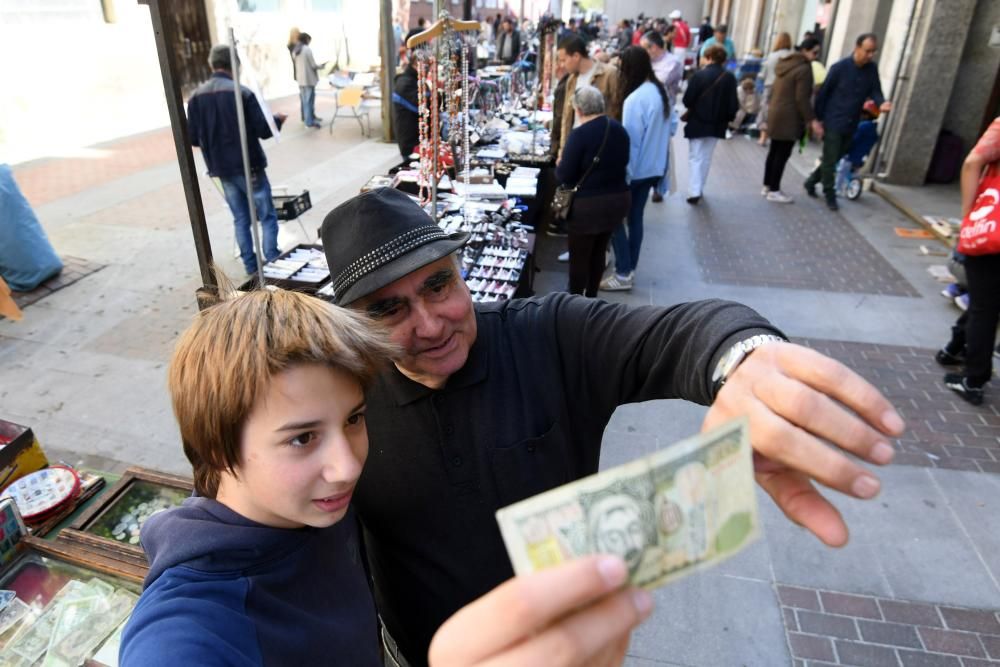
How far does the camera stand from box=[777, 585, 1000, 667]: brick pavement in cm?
287

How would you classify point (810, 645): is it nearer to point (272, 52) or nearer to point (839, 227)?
point (839, 227)

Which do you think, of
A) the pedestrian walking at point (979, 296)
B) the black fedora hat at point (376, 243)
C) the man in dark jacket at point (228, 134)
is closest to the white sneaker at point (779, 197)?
the pedestrian walking at point (979, 296)

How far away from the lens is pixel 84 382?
4.96m

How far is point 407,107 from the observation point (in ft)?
23.6

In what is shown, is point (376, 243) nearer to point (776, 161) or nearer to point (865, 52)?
point (865, 52)

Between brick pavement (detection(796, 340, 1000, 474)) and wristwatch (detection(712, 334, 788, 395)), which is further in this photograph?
brick pavement (detection(796, 340, 1000, 474))

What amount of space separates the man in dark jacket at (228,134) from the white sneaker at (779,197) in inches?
292

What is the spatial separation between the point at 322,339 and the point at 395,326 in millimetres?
396

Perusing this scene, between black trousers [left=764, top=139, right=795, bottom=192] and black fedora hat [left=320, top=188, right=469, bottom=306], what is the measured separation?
350 inches

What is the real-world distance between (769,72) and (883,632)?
12.9m

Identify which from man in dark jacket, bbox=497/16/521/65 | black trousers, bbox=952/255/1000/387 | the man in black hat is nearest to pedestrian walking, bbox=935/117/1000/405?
→ black trousers, bbox=952/255/1000/387

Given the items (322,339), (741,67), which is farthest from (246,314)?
(741,67)

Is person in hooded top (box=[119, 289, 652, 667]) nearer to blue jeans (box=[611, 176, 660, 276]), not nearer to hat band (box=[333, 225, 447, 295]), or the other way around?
hat band (box=[333, 225, 447, 295])

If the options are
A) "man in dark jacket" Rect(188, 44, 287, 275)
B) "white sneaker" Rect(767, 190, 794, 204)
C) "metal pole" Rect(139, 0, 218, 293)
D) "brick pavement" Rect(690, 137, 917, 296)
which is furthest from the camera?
"white sneaker" Rect(767, 190, 794, 204)
